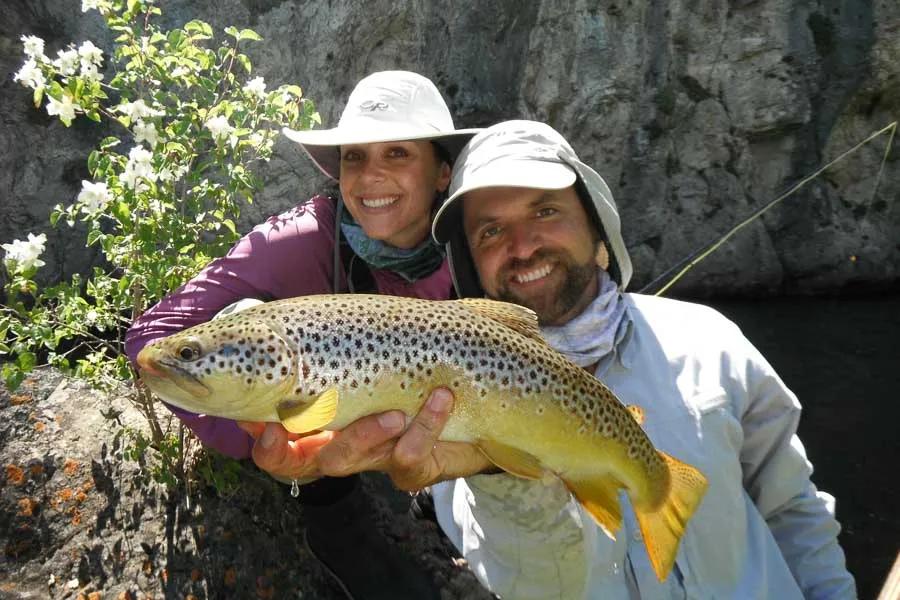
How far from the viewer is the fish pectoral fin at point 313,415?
1.83 metres

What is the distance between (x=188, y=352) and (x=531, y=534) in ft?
4.15

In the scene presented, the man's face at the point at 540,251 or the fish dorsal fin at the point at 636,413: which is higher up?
the man's face at the point at 540,251

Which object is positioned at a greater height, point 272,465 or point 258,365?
point 258,365

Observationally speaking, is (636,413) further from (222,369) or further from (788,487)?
(222,369)

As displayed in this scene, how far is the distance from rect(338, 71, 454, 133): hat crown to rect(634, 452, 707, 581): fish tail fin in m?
1.89

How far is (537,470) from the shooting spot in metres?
2.07

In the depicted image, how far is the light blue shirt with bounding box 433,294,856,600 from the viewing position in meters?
2.28

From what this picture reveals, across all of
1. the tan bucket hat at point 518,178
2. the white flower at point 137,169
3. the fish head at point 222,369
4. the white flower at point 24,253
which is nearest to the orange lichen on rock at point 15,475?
the white flower at point 24,253

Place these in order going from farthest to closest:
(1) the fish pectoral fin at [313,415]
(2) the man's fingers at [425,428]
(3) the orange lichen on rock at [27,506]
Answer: (3) the orange lichen on rock at [27,506] → (2) the man's fingers at [425,428] → (1) the fish pectoral fin at [313,415]

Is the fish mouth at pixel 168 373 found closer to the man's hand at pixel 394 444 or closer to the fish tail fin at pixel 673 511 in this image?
the man's hand at pixel 394 444

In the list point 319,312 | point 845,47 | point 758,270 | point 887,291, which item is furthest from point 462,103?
point 319,312

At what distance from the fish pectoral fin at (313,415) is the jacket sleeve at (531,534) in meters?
0.66

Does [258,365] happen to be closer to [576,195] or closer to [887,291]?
[576,195]

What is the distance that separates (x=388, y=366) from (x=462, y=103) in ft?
39.2
